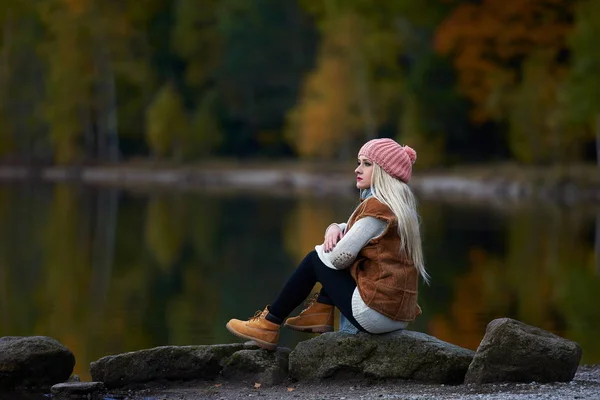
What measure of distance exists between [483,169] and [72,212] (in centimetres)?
1417

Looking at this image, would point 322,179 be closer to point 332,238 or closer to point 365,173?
point 365,173

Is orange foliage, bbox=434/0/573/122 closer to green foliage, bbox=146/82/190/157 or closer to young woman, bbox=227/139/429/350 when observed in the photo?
green foliage, bbox=146/82/190/157

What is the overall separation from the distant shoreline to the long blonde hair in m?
25.3

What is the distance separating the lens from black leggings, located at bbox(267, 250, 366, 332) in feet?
22.6

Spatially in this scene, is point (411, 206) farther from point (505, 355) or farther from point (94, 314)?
point (94, 314)

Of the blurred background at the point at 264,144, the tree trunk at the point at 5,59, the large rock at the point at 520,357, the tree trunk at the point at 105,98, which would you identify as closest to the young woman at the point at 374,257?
the large rock at the point at 520,357

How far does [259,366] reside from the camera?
7172 mm

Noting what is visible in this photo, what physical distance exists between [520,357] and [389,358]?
727 mm

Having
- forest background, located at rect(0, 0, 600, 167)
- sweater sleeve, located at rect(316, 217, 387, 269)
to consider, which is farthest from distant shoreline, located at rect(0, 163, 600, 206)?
sweater sleeve, located at rect(316, 217, 387, 269)

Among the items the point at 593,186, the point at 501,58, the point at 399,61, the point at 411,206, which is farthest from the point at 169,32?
the point at 411,206

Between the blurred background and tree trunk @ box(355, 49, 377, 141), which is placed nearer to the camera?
the blurred background

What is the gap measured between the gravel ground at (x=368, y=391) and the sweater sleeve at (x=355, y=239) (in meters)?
0.71

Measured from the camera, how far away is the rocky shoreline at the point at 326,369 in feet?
22.0

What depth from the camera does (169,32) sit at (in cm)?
5284
